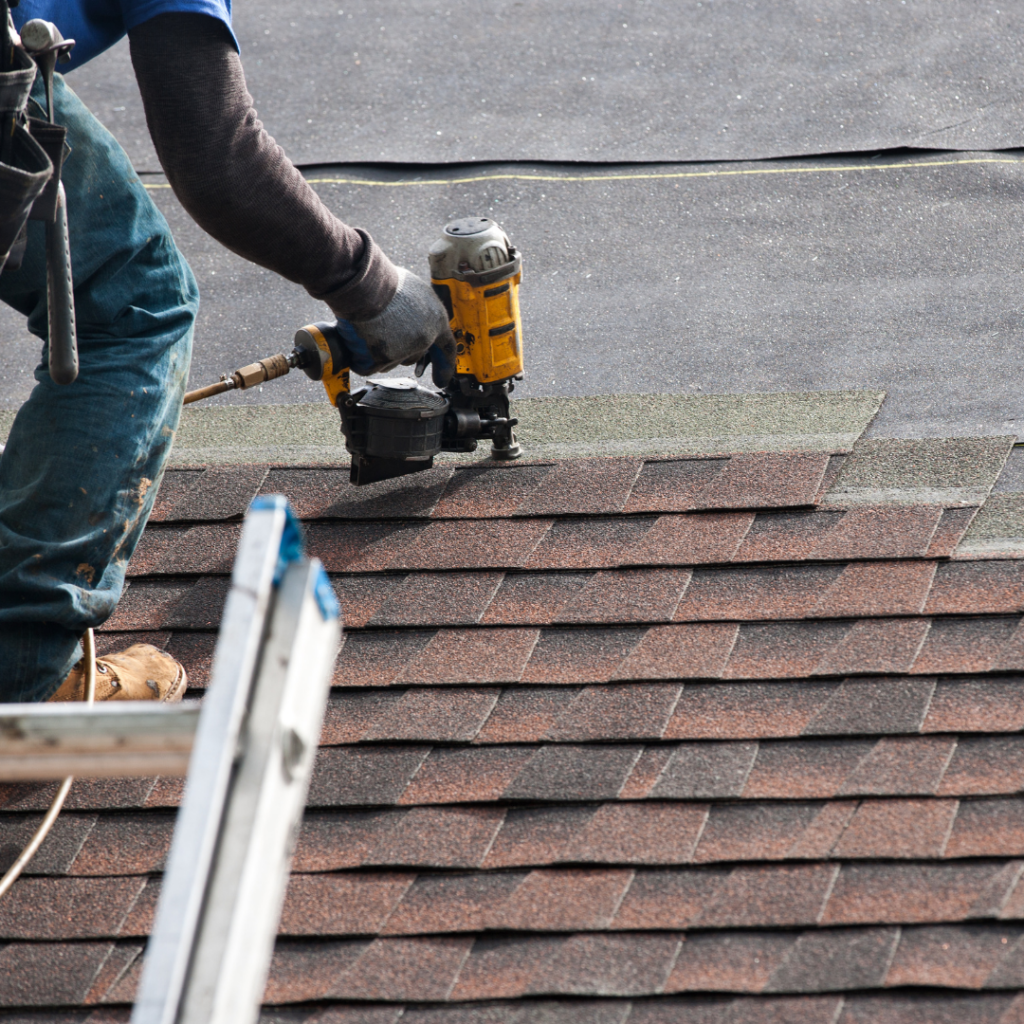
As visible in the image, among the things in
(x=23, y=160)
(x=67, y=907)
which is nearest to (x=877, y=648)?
(x=67, y=907)

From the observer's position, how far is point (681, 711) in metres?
2.26

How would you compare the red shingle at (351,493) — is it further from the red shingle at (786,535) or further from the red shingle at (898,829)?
the red shingle at (898,829)

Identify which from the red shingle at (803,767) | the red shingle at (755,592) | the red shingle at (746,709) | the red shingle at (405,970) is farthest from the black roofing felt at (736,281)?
the red shingle at (405,970)

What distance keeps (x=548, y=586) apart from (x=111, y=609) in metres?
0.88

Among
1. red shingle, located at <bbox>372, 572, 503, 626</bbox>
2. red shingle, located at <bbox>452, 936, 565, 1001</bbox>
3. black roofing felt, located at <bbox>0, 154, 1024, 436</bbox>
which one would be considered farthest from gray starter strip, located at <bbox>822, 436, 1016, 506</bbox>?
red shingle, located at <bbox>452, 936, 565, 1001</bbox>

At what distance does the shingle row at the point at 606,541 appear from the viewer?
2559 millimetres

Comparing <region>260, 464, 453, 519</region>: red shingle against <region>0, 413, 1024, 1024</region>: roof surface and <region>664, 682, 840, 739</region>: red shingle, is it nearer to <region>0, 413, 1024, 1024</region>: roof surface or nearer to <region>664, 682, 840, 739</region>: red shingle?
<region>0, 413, 1024, 1024</region>: roof surface

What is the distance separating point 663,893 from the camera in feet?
6.45

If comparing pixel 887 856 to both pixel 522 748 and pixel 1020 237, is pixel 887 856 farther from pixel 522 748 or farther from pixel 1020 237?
pixel 1020 237

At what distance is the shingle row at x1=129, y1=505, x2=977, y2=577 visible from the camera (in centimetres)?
256

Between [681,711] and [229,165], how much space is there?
1.34 m

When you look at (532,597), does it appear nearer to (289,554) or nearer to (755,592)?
(755,592)

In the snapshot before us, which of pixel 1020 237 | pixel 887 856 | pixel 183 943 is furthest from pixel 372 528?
pixel 1020 237

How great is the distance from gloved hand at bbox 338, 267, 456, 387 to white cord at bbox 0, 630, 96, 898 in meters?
0.89
